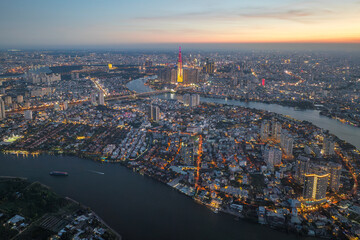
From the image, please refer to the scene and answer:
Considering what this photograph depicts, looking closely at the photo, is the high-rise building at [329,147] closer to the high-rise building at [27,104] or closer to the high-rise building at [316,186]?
the high-rise building at [316,186]

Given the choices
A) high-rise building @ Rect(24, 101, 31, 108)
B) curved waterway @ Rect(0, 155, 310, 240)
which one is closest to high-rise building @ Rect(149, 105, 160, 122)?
curved waterway @ Rect(0, 155, 310, 240)

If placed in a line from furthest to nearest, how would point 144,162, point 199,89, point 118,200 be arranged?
1. point 199,89
2. point 144,162
3. point 118,200

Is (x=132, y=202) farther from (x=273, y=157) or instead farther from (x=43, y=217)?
(x=273, y=157)

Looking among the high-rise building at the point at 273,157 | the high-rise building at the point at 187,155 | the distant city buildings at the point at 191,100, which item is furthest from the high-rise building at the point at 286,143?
the distant city buildings at the point at 191,100

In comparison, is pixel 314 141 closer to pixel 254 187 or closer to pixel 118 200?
pixel 254 187

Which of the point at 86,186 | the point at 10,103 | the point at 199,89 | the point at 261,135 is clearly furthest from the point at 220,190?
the point at 199,89

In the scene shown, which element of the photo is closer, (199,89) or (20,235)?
(20,235)

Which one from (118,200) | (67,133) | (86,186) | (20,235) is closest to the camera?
(20,235)

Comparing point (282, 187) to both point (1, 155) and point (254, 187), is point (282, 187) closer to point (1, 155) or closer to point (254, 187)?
point (254, 187)

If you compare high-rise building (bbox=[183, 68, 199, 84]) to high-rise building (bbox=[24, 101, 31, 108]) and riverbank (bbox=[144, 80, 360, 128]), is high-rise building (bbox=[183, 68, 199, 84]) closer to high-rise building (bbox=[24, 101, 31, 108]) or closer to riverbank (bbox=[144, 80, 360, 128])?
riverbank (bbox=[144, 80, 360, 128])
